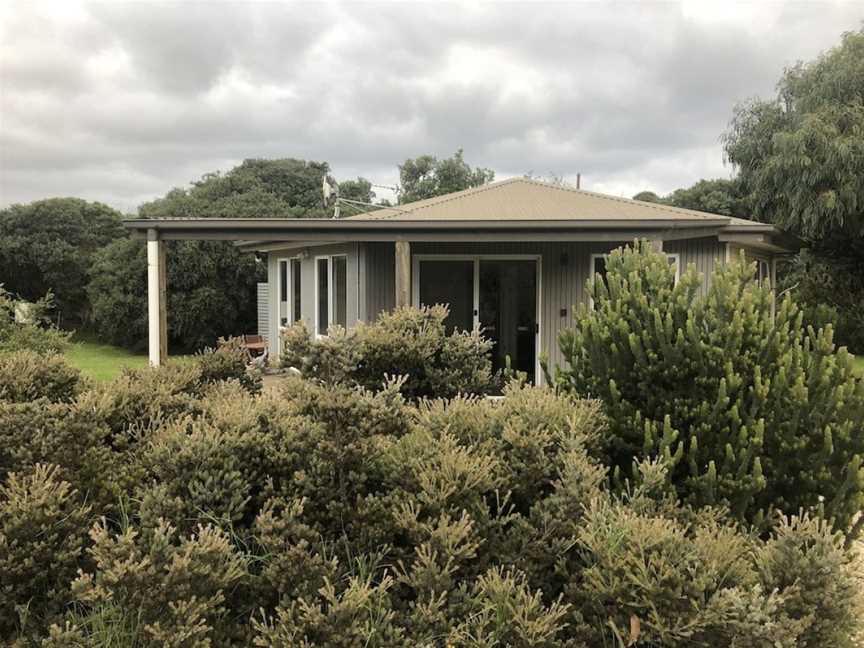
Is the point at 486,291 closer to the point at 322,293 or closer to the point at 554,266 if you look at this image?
the point at 554,266

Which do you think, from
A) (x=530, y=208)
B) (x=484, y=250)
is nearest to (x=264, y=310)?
(x=484, y=250)

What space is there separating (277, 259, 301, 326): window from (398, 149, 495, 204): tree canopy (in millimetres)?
17817

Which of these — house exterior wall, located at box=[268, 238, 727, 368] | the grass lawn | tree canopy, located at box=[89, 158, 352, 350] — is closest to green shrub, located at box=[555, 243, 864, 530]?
house exterior wall, located at box=[268, 238, 727, 368]

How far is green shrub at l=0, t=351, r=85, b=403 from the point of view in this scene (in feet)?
10.6

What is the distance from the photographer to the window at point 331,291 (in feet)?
41.5

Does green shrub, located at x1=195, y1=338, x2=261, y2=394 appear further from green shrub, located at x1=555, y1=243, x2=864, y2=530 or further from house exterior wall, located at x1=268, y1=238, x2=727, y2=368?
house exterior wall, located at x1=268, y1=238, x2=727, y2=368

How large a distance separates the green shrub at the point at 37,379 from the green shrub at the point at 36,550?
111 centimetres

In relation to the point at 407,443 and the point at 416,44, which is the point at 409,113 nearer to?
the point at 416,44

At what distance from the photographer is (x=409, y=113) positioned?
2553cm

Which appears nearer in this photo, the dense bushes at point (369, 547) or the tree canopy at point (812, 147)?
the dense bushes at point (369, 547)

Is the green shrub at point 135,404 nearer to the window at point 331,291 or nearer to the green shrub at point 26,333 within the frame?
the green shrub at point 26,333

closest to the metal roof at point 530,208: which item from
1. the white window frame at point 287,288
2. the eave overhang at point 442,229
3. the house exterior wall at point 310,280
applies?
the eave overhang at point 442,229

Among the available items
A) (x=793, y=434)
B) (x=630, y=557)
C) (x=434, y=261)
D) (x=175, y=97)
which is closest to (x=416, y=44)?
(x=434, y=261)

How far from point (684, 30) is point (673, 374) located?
12.3m
